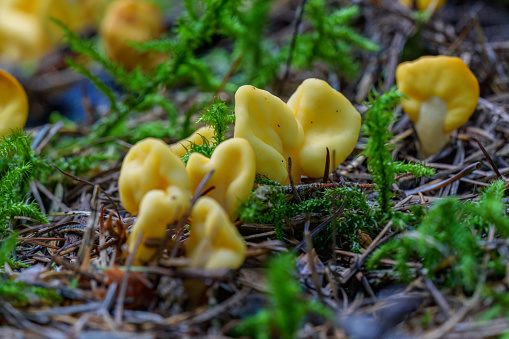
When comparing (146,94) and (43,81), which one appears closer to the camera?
(146,94)

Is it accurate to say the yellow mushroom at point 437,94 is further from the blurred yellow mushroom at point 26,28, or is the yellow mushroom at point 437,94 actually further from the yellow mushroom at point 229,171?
the blurred yellow mushroom at point 26,28

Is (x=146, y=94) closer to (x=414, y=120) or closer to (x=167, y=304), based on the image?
(x=414, y=120)

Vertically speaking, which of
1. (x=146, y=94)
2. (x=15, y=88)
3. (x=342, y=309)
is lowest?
(x=342, y=309)

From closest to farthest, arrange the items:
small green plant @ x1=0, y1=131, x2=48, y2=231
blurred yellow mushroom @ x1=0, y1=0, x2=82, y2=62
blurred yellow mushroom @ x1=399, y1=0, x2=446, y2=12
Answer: small green plant @ x1=0, y1=131, x2=48, y2=231, blurred yellow mushroom @ x1=399, y1=0, x2=446, y2=12, blurred yellow mushroom @ x1=0, y1=0, x2=82, y2=62

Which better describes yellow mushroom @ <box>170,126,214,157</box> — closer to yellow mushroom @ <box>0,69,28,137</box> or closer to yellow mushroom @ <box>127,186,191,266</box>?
yellow mushroom @ <box>127,186,191,266</box>

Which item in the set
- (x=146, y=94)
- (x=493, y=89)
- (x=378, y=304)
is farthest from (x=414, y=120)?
(x=146, y=94)


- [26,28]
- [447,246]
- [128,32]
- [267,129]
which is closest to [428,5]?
[267,129]

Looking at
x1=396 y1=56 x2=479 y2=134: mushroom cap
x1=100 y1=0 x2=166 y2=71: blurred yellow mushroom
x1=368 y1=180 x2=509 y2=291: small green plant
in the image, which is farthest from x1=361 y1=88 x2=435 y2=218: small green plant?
x1=100 y1=0 x2=166 y2=71: blurred yellow mushroom

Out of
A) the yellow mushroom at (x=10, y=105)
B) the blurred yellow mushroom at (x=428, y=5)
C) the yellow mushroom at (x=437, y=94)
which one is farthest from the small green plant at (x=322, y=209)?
the blurred yellow mushroom at (x=428, y=5)

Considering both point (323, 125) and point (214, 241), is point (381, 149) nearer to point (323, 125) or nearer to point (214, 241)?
point (323, 125)
